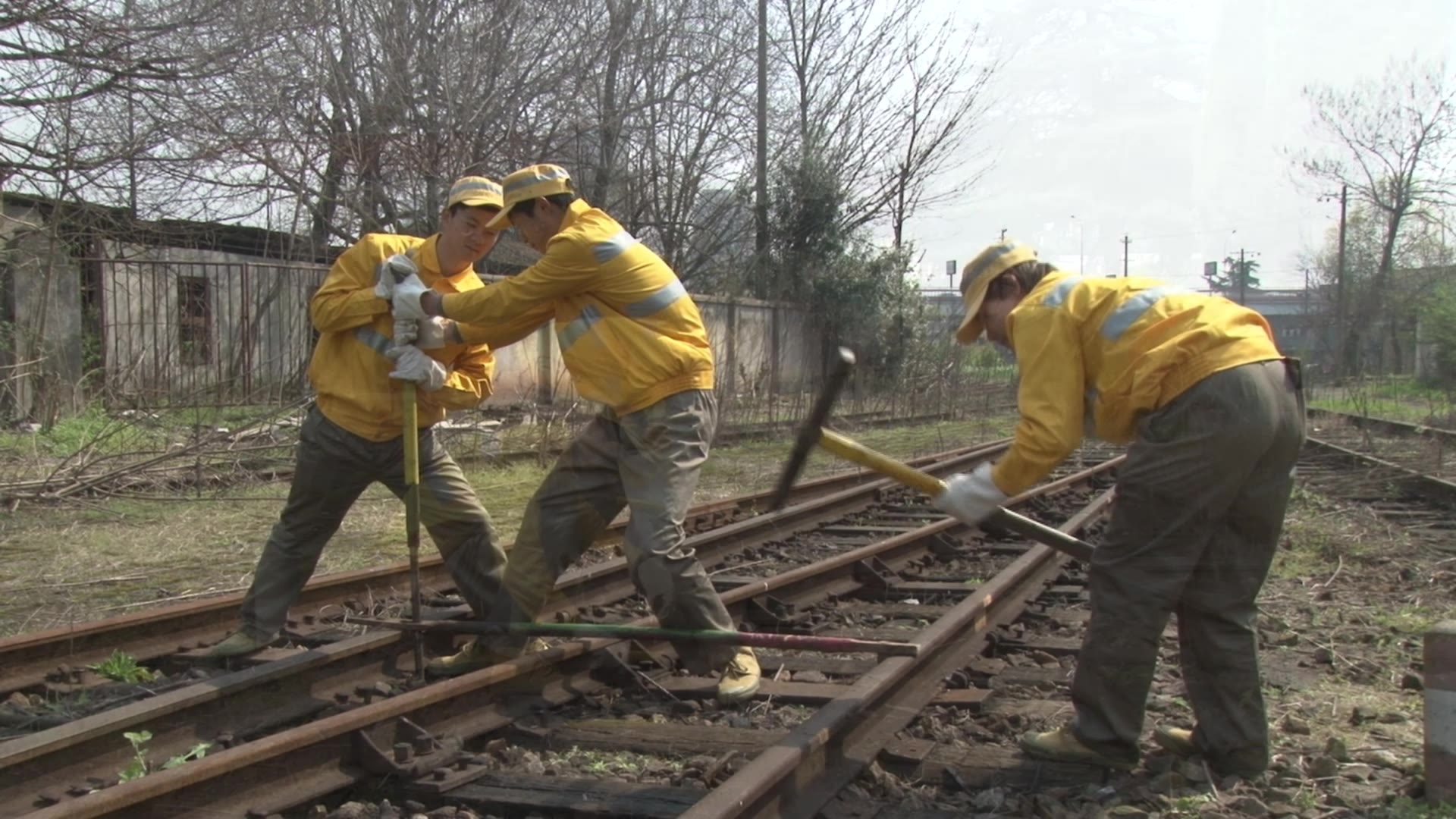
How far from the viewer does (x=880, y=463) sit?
3.72m

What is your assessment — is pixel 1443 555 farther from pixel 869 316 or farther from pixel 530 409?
pixel 869 316

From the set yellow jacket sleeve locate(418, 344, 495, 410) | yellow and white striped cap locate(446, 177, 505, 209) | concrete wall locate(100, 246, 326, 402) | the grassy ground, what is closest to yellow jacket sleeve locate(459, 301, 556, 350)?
yellow jacket sleeve locate(418, 344, 495, 410)

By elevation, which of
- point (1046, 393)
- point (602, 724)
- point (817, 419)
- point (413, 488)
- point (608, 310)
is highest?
point (608, 310)

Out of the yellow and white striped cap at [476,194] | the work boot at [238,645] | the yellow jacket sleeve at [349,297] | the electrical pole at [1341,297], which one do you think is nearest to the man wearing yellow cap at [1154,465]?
the yellow and white striped cap at [476,194]

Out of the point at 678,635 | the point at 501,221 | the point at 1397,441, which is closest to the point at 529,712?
the point at 678,635

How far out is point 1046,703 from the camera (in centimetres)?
428

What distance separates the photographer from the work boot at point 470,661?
14.9 ft

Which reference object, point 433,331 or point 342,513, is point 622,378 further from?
point 342,513

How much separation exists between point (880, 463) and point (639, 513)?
3.20 ft

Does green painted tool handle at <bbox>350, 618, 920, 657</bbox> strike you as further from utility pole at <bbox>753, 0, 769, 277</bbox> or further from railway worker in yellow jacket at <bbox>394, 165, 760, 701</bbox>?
utility pole at <bbox>753, 0, 769, 277</bbox>

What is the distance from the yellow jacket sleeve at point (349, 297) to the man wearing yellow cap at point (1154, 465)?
2.24 m

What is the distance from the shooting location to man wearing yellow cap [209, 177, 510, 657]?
14.8 feet

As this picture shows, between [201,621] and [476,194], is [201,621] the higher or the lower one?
the lower one

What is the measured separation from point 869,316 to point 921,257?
8.05 feet
